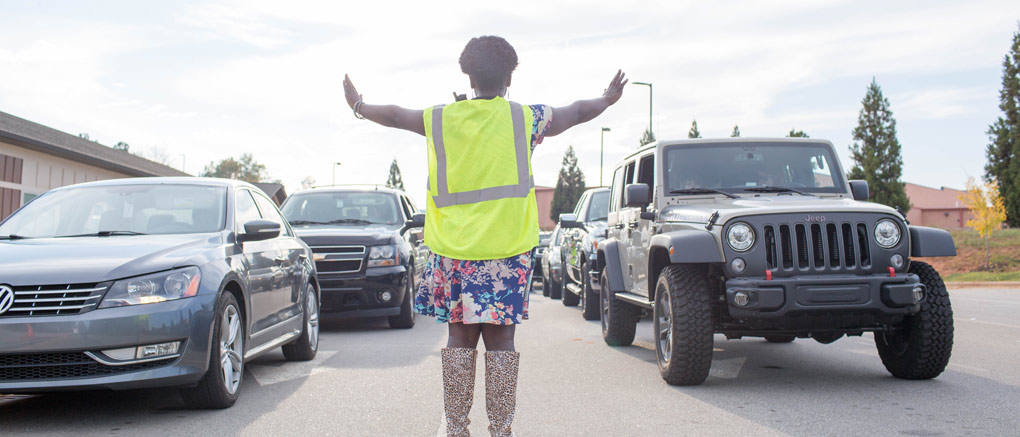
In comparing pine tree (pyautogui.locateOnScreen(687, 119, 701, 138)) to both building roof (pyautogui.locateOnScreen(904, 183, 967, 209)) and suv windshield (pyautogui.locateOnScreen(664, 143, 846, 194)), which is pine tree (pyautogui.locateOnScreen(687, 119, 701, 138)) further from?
suv windshield (pyautogui.locateOnScreen(664, 143, 846, 194))

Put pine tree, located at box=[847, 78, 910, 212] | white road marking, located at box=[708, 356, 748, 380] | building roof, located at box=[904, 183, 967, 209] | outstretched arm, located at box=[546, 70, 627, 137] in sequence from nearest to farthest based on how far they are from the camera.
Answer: outstretched arm, located at box=[546, 70, 627, 137], white road marking, located at box=[708, 356, 748, 380], pine tree, located at box=[847, 78, 910, 212], building roof, located at box=[904, 183, 967, 209]

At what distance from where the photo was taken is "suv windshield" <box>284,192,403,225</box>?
11.8 m

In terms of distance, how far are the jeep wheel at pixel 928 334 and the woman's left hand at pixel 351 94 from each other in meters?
4.13

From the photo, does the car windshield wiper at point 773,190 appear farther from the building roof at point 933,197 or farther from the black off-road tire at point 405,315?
the building roof at point 933,197

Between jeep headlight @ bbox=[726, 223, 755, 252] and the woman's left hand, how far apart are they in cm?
299

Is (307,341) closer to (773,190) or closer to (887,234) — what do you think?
(773,190)

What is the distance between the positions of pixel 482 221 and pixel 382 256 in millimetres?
7168

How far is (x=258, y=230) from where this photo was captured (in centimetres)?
622

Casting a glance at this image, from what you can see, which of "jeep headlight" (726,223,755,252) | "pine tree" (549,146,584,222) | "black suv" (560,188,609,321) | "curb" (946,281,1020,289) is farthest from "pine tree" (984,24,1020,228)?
"pine tree" (549,146,584,222)

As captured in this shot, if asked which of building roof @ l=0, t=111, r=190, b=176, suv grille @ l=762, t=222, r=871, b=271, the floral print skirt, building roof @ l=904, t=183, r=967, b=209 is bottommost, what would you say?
the floral print skirt

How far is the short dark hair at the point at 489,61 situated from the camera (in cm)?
390

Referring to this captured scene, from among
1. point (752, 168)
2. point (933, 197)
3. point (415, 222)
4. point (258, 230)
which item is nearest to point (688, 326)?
point (752, 168)

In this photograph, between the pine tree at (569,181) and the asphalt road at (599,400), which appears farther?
the pine tree at (569,181)

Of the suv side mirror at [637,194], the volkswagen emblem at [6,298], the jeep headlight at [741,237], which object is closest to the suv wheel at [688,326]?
the jeep headlight at [741,237]
